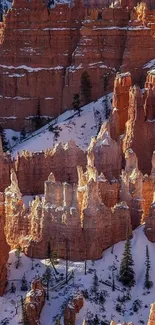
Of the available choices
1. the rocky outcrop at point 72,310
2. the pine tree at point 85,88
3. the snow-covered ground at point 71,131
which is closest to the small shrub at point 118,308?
the rocky outcrop at point 72,310

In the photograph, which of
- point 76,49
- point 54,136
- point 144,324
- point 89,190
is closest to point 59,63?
point 76,49

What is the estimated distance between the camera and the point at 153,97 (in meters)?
67.7

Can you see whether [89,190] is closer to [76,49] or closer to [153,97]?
Result: [153,97]

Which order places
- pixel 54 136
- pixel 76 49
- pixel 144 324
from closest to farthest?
1. pixel 144 324
2. pixel 54 136
3. pixel 76 49

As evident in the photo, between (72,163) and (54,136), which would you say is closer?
(72,163)

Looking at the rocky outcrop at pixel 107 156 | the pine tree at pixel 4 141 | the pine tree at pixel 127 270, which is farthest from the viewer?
the pine tree at pixel 4 141

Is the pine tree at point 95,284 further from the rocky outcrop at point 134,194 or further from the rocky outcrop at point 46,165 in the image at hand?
the rocky outcrop at point 46,165

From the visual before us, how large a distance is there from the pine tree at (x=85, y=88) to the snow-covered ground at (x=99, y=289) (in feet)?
111

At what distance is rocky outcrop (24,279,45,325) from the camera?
48.2 meters

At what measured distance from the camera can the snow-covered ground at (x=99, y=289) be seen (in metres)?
49.2

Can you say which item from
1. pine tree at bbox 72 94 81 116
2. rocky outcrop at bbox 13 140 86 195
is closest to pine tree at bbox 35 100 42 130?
pine tree at bbox 72 94 81 116

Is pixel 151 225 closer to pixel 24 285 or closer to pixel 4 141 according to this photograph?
pixel 24 285

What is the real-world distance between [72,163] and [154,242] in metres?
16.5

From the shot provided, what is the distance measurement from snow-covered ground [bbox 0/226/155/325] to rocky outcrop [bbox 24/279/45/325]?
779 millimetres
